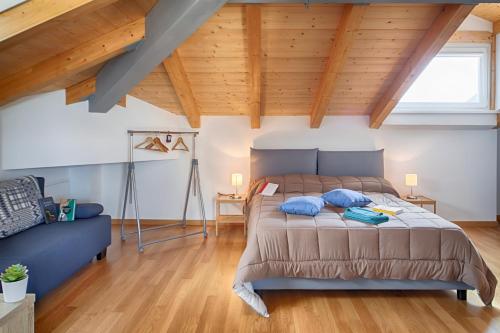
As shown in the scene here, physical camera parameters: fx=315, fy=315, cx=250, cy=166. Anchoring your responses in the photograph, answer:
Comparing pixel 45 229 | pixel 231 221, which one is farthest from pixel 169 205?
pixel 45 229

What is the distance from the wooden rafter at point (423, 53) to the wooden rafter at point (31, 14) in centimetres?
303

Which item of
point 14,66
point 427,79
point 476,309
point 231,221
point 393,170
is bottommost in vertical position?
point 476,309

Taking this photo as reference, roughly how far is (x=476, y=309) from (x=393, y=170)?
2.66 metres

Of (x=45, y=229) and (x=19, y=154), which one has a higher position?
(x=19, y=154)

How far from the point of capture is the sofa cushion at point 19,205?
266 centimetres

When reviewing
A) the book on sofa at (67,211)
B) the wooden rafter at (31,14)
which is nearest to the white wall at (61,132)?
the book on sofa at (67,211)

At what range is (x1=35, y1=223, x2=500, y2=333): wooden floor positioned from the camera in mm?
2209

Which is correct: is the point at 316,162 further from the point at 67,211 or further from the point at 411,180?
the point at 67,211

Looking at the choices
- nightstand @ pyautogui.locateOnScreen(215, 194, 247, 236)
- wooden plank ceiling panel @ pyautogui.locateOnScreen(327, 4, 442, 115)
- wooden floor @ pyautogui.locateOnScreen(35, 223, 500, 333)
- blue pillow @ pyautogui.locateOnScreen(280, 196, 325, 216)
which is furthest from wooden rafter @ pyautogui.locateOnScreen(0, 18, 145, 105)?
nightstand @ pyautogui.locateOnScreen(215, 194, 247, 236)

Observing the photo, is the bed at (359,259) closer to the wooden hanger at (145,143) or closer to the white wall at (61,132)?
the white wall at (61,132)

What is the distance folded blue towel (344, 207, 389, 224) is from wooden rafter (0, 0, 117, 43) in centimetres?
254

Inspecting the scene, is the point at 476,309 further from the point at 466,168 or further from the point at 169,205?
the point at 169,205

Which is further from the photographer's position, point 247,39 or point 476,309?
point 247,39

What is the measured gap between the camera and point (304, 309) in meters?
2.44
